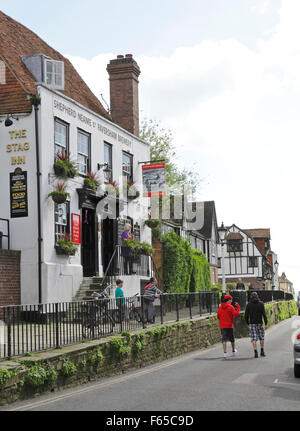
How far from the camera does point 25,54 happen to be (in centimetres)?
2408

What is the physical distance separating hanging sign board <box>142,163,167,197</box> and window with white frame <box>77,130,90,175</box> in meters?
4.38

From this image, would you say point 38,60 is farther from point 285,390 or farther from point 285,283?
point 285,283

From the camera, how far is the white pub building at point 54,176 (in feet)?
68.4

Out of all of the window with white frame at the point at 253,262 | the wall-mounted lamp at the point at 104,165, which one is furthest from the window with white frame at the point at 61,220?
the window with white frame at the point at 253,262

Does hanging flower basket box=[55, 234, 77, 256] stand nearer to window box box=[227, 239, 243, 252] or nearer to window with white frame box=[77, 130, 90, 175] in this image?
window with white frame box=[77, 130, 90, 175]

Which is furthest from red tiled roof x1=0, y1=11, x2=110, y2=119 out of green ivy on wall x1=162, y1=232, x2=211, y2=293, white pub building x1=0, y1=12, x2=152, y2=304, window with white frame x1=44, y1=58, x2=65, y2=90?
green ivy on wall x1=162, y1=232, x2=211, y2=293

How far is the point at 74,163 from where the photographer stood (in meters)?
22.6

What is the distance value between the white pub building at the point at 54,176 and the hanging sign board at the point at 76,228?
0.12 ft

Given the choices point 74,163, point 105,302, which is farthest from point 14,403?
point 74,163

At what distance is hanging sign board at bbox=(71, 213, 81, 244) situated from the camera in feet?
74.5

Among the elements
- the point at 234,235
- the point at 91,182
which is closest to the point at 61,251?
the point at 91,182

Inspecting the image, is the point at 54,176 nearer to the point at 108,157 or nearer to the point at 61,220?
the point at 61,220

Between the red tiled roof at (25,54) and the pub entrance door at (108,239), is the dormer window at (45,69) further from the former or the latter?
the pub entrance door at (108,239)
